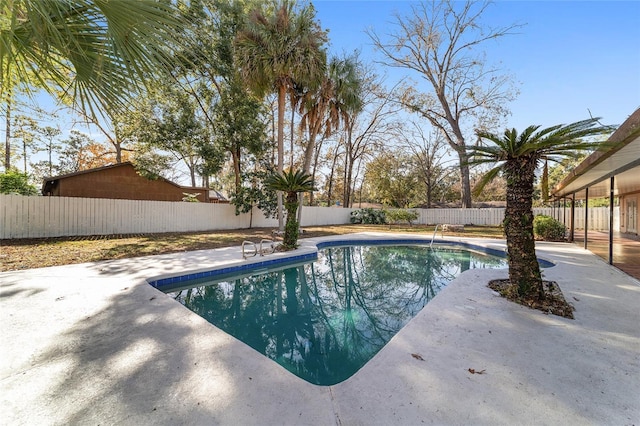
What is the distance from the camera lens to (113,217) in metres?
10.2

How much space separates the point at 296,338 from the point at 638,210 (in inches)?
647

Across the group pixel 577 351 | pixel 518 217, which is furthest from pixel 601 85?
pixel 577 351

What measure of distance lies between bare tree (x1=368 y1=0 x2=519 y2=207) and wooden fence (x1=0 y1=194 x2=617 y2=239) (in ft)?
26.7

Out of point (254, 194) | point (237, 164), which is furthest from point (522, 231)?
point (237, 164)

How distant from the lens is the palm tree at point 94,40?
171cm

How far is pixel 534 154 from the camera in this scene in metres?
3.62

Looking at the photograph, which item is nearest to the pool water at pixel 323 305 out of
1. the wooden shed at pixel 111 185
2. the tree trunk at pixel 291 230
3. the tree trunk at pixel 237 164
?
the tree trunk at pixel 291 230

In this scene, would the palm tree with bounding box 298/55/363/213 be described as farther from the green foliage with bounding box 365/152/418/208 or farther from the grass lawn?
the green foliage with bounding box 365/152/418/208

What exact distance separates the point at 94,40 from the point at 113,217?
409 inches

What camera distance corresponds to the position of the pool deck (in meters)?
1.64

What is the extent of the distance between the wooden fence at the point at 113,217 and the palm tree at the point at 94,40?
9.21m

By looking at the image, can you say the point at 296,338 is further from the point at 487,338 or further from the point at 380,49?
the point at 380,49

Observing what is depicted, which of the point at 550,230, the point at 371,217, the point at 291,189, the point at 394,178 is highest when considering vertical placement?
the point at 394,178

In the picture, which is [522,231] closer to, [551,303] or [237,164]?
[551,303]
